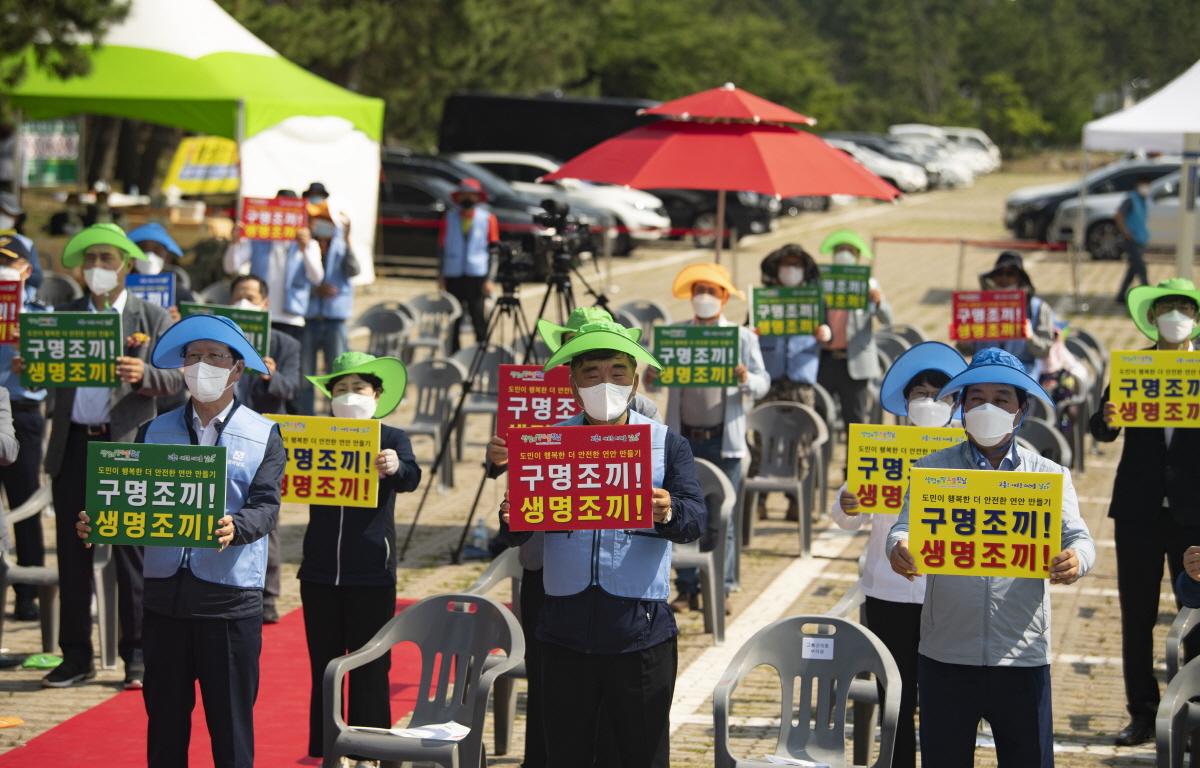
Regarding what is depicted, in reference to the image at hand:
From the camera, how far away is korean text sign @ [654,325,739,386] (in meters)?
10.1

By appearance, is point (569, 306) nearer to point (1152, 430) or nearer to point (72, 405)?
point (72, 405)

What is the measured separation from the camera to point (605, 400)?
19.5 ft

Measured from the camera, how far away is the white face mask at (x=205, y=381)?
6691mm

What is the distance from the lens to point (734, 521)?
34.2ft

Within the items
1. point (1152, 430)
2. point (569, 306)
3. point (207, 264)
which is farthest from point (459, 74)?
point (1152, 430)

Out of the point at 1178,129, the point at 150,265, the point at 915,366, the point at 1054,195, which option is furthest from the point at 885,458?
the point at 1054,195

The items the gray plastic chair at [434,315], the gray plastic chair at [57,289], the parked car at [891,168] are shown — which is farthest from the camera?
the parked car at [891,168]

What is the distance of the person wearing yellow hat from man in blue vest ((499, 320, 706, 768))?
13.3ft

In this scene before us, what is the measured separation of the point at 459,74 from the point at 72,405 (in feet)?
105

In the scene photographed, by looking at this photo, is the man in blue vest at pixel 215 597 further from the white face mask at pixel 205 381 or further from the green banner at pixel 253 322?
the green banner at pixel 253 322

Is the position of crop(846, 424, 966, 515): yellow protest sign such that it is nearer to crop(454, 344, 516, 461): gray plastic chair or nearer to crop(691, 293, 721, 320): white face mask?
crop(691, 293, 721, 320): white face mask

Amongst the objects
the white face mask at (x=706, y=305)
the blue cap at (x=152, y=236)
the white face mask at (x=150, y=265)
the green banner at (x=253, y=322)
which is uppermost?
the blue cap at (x=152, y=236)

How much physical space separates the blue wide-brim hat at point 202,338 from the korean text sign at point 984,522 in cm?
259

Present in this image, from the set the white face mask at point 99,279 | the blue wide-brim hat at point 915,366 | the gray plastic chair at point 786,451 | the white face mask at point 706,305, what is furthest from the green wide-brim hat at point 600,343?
the gray plastic chair at point 786,451
